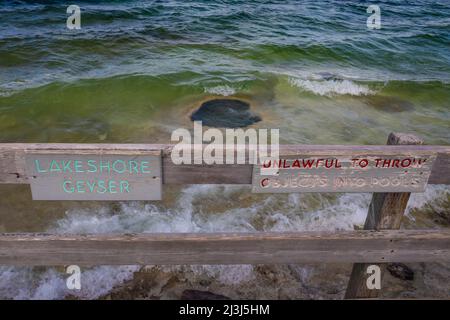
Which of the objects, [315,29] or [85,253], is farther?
[315,29]

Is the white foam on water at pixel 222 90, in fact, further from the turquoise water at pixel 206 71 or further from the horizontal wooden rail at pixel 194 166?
the horizontal wooden rail at pixel 194 166

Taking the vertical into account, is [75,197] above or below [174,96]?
above

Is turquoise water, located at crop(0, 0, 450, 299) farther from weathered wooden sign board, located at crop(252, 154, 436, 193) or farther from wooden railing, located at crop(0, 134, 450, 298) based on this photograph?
weathered wooden sign board, located at crop(252, 154, 436, 193)

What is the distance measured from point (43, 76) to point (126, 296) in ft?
28.1

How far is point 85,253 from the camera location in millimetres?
2539

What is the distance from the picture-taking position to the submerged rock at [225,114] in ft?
26.8

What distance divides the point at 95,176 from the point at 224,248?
1009mm

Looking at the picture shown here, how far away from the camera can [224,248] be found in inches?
101

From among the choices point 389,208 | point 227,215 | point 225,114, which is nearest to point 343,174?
point 389,208

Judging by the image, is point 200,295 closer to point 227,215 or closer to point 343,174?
point 227,215

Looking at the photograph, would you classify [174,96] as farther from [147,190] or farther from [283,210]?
[147,190]

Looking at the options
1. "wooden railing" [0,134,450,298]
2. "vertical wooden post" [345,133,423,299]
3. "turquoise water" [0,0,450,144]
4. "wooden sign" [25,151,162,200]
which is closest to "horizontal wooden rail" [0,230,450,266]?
"wooden railing" [0,134,450,298]

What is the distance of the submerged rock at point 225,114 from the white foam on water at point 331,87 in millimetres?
2307

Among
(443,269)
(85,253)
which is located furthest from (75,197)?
(443,269)
